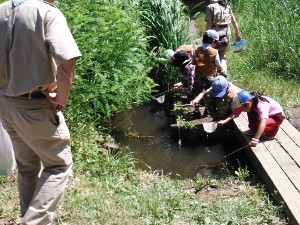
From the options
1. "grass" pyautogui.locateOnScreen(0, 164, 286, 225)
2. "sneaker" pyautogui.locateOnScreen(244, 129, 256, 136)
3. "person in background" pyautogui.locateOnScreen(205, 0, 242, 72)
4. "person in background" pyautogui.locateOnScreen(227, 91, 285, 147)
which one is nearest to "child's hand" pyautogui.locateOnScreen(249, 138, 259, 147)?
"person in background" pyautogui.locateOnScreen(227, 91, 285, 147)

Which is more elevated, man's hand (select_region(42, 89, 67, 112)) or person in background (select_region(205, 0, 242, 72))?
man's hand (select_region(42, 89, 67, 112))

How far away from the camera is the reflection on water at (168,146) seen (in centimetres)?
598

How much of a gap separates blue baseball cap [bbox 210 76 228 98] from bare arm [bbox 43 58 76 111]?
3.33 metres

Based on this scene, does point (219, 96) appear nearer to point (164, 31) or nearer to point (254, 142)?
point (254, 142)

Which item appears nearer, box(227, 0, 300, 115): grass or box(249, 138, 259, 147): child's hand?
box(249, 138, 259, 147): child's hand

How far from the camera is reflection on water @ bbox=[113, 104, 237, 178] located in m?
5.98

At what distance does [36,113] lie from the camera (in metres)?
3.16

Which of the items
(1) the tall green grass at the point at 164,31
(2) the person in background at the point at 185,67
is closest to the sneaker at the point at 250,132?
(2) the person in background at the point at 185,67

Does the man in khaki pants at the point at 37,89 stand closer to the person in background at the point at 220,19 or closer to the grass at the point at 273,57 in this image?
the grass at the point at 273,57

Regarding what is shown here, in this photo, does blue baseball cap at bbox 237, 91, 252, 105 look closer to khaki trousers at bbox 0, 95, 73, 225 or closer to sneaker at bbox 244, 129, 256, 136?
sneaker at bbox 244, 129, 256, 136

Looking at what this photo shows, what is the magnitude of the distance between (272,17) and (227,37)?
1694 millimetres

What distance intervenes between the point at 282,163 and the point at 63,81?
9.41 ft

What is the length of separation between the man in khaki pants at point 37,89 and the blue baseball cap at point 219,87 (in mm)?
3178

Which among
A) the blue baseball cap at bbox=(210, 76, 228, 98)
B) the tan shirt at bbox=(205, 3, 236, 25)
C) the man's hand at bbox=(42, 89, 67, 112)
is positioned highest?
the man's hand at bbox=(42, 89, 67, 112)
